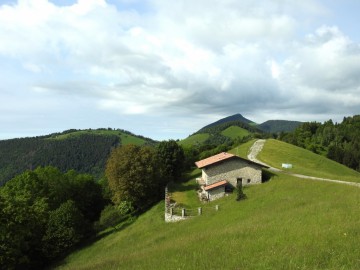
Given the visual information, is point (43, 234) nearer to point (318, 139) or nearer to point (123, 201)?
point (123, 201)

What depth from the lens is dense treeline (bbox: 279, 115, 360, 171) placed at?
120m

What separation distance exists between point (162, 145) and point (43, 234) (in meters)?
30.3

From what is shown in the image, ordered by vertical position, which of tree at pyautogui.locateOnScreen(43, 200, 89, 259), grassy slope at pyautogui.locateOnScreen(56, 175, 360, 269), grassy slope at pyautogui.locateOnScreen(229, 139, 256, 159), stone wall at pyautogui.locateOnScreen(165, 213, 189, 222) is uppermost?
grassy slope at pyautogui.locateOnScreen(229, 139, 256, 159)

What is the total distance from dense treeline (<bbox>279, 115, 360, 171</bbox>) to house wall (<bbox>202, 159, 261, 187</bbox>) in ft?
260

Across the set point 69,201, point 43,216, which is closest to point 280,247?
point 43,216

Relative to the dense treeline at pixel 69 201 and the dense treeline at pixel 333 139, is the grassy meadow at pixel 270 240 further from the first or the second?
the dense treeline at pixel 333 139

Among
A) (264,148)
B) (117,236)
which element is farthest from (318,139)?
(117,236)

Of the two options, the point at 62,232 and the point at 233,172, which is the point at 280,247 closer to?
the point at 233,172

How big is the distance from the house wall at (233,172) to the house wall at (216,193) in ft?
11.5

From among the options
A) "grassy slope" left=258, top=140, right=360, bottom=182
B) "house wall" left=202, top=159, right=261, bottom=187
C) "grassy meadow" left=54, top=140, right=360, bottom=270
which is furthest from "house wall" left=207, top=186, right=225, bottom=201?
"grassy slope" left=258, top=140, right=360, bottom=182

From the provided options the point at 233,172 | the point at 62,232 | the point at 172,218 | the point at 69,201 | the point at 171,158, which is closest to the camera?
the point at 172,218

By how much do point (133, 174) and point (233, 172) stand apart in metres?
15.4

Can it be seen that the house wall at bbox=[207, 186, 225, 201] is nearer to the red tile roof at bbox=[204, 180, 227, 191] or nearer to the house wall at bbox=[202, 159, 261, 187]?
A: the red tile roof at bbox=[204, 180, 227, 191]

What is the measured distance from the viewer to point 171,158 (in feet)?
231
